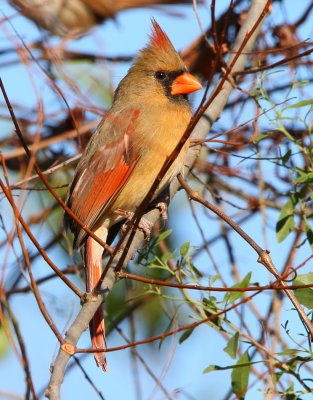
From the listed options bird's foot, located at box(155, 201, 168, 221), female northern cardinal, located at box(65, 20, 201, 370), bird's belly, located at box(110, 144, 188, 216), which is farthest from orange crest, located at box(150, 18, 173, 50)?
bird's foot, located at box(155, 201, 168, 221)

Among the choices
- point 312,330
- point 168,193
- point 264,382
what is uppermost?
point 168,193

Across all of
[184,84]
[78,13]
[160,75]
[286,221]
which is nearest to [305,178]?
[286,221]

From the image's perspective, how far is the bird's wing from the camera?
3.04 meters

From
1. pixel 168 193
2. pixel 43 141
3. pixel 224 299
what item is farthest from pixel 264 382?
pixel 43 141

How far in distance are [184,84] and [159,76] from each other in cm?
15

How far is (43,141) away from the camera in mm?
3904

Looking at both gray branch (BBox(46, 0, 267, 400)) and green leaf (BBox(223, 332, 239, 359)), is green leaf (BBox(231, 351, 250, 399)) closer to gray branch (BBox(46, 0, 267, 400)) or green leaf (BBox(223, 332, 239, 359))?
green leaf (BBox(223, 332, 239, 359))

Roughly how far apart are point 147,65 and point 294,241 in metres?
0.97

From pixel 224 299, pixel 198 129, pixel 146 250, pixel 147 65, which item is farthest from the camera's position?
pixel 147 65

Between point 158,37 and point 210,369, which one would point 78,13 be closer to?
point 158,37

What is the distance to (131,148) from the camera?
3064mm

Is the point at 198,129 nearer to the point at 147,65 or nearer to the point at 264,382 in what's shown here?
the point at 147,65

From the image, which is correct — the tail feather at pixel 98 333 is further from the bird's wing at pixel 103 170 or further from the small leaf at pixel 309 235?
the small leaf at pixel 309 235

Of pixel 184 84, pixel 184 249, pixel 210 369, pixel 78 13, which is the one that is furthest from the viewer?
pixel 78 13
